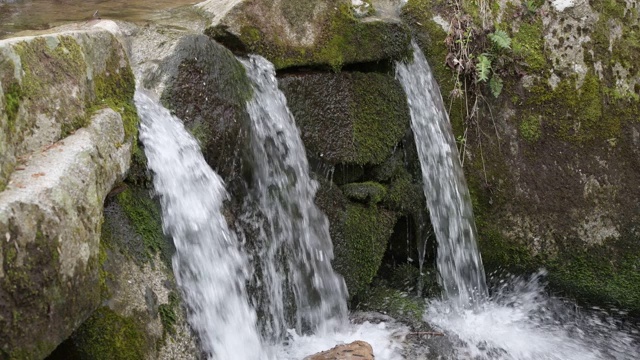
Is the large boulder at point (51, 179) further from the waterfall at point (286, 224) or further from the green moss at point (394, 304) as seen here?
the green moss at point (394, 304)

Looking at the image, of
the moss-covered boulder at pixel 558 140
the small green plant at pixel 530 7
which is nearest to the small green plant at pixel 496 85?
the moss-covered boulder at pixel 558 140

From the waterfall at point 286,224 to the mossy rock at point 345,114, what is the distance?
150 mm

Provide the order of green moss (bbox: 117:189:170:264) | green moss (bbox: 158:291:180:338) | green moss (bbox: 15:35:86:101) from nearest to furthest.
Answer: green moss (bbox: 15:35:86:101) < green moss (bbox: 158:291:180:338) < green moss (bbox: 117:189:170:264)

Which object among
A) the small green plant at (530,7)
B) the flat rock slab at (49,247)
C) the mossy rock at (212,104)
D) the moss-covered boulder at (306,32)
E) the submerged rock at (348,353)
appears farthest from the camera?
the small green plant at (530,7)

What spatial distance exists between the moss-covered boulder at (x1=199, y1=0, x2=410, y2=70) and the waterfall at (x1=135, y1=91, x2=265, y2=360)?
1.12 metres

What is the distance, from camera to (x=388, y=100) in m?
5.00

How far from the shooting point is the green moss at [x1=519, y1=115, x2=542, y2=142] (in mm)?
5387

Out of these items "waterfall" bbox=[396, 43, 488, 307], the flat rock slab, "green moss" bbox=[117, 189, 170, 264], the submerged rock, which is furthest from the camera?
"waterfall" bbox=[396, 43, 488, 307]

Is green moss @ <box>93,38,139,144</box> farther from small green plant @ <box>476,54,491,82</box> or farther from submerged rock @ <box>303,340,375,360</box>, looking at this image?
small green plant @ <box>476,54,491,82</box>

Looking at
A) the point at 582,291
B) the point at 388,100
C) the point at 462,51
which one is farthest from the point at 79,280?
the point at 582,291

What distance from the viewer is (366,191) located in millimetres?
4832

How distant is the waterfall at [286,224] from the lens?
410 cm

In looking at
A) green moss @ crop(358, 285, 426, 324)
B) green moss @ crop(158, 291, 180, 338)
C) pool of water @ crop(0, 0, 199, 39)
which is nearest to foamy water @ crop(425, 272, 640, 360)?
green moss @ crop(358, 285, 426, 324)

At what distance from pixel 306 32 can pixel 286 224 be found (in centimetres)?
158
